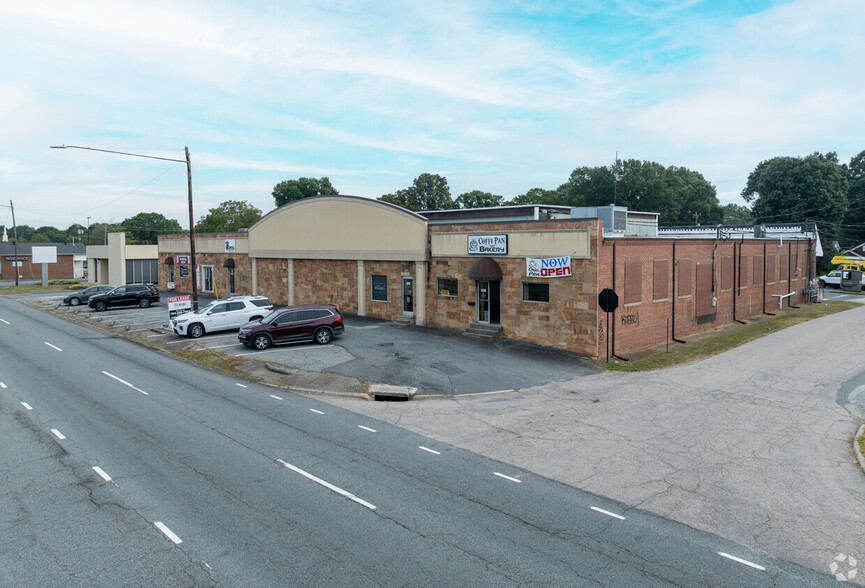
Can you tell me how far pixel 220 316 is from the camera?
28266 millimetres

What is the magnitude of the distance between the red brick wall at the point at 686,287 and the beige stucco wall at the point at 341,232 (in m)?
10.1

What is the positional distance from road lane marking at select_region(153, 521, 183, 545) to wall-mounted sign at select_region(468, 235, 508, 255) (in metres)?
18.7

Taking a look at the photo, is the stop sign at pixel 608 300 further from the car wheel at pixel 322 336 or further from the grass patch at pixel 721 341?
the car wheel at pixel 322 336

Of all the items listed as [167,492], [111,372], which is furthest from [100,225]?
[167,492]

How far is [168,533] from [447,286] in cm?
2061

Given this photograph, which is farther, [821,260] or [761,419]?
[821,260]

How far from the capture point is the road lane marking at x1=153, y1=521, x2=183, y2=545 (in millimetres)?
8297

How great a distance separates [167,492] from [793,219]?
80.2 metres

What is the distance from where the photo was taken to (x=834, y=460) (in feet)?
39.5

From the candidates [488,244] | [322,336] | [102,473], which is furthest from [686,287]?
[102,473]

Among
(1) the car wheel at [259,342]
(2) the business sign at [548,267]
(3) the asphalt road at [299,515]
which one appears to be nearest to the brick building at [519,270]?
(2) the business sign at [548,267]

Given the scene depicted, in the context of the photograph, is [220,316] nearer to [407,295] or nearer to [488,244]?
[407,295]

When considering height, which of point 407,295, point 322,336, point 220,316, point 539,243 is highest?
point 539,243

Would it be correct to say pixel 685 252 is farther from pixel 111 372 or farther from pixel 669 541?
pixel 111 372
